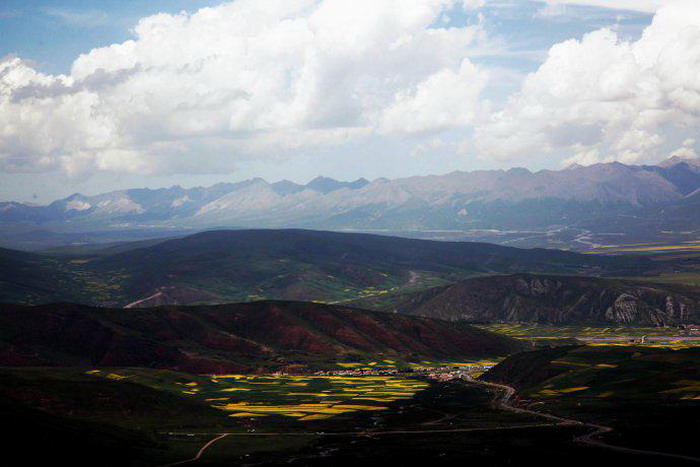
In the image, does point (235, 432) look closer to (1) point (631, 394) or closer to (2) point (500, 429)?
(2) point (500, 429)

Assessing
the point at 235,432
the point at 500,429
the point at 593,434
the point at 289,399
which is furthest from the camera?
the point at 289,399

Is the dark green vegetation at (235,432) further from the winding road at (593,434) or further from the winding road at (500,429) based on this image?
the winding road at (593,434)

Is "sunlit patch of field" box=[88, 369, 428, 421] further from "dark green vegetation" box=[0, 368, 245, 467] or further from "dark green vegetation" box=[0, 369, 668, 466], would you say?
"dark green vegetation" box=[0, 368, 245, 467]

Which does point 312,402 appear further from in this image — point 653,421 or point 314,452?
point 653,421

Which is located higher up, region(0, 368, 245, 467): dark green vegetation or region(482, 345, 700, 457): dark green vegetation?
region(0, 368, 245, 467): dark green vegetation

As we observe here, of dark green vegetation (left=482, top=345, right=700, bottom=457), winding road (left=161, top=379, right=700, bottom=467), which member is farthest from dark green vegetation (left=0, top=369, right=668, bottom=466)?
dark green vegetation (left=482, top=345, right=700, bottom=457)

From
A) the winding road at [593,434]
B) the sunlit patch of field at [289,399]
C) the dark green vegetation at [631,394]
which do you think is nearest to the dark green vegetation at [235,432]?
the winding road at [593,434]

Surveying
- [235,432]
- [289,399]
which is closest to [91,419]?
[235,432]

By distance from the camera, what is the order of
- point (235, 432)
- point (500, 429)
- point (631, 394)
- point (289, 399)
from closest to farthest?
point (500, 429)
point (235, 432)
point (631, 394)
point (289, 399)
